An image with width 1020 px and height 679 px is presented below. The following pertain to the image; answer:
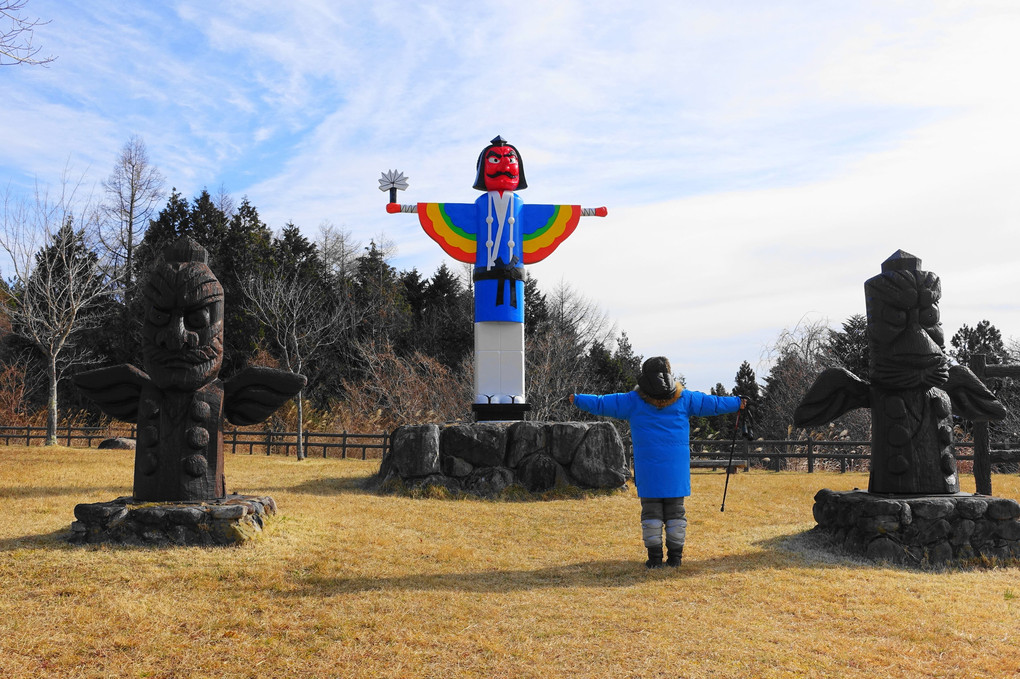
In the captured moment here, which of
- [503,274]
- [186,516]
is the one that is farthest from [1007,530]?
[503,274]

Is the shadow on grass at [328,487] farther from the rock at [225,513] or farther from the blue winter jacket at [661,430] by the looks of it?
the blue winter jacket at [661,430]

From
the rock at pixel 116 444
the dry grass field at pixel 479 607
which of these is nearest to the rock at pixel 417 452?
the dry grass field at pixel 479 607

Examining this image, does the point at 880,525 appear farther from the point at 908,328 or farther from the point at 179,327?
the point at 179,327

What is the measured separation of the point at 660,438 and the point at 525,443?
5.61 meters

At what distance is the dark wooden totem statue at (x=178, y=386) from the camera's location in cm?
745

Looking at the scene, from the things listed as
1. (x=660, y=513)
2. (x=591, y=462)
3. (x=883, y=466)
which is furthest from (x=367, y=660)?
(x=591, y=462)

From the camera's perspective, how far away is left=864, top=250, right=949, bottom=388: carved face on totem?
734cm

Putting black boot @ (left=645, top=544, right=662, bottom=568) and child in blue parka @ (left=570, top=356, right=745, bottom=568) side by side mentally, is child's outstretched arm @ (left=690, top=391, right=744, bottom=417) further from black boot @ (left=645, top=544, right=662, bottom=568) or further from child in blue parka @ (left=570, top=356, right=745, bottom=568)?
black boot @ (left=645, top=544, right=662, bottom=568)

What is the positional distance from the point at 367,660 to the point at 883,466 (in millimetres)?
5328

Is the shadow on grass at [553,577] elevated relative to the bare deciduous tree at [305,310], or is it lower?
lower

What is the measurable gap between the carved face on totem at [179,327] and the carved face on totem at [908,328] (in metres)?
6.50

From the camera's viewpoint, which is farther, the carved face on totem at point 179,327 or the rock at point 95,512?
the carved face on totem at point 179,327

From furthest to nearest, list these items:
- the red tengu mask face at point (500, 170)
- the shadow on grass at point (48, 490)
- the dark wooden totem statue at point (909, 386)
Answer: the red tengu mask face at point (500, 170) → the shadow on grass at point (48, 490) → the dark wooden totem statue at point (909, 386)

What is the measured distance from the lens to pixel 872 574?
21.2ft
